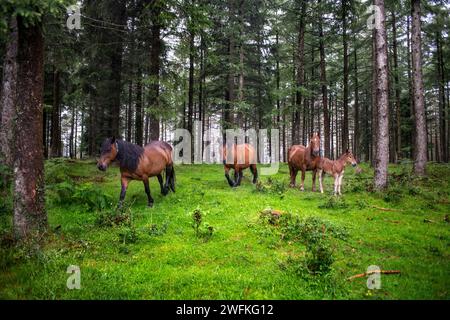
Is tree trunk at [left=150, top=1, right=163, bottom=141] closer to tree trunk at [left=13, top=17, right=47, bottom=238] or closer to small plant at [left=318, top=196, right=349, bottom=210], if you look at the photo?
tree trunk at [left=13, top=17, right=47, bottom=238]

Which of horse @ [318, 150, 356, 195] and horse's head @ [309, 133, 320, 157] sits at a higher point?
horse's head @ [309, 133, 320, 157]

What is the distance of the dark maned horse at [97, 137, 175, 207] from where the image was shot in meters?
9.41

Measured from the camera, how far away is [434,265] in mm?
5922

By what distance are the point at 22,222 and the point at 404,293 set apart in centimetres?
754

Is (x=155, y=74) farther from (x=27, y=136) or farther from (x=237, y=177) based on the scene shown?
(x=27, y=136)

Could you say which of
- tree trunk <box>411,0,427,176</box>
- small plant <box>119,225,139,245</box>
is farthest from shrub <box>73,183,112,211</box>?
tree trunk <box>411,0,427,176</box>

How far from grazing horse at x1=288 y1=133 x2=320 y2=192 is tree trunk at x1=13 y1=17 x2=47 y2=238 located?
11.1 metres

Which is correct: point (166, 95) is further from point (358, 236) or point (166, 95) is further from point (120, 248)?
point (358, 236)

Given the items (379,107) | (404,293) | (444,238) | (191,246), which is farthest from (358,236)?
(379,107)

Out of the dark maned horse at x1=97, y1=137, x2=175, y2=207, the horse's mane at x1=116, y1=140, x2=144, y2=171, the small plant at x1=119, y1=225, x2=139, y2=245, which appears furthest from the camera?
the horse's mane at x1=116, y1=140, x2=144, y2=171

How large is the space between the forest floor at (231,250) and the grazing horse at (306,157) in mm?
3036

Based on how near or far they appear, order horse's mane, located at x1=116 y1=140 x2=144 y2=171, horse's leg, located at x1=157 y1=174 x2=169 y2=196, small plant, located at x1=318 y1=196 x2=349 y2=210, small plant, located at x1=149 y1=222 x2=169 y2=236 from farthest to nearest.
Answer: horse's leg, located at x1=157 y1=174 x2=169 y2=196, small plant, located at x1=318 y1=196 x2=349 y2=210, horse's mane, located at x1=116 y1=140 x2=144 y2=171, small plant, located at x1=149 y1=222 x2=169 y2=236

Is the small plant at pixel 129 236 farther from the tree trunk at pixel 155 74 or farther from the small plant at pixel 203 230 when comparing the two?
the tree trunk at pixel 155 74

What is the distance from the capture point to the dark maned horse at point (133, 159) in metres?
9.41
